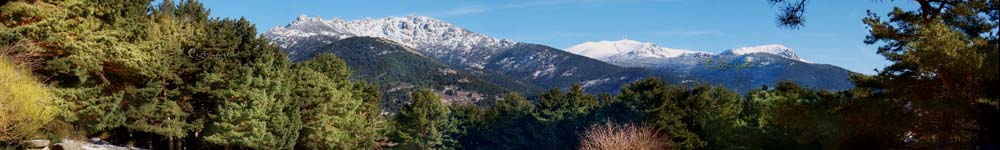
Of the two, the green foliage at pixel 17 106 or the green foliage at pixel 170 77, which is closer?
the green foliage at pixel 17 106

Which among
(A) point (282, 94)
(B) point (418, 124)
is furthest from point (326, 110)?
(B) point (418, 124)

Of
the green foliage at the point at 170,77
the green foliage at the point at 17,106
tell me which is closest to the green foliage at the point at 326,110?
the green foliage at the point at 170,77

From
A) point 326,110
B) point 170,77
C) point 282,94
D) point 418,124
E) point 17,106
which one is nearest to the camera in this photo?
point 17,106

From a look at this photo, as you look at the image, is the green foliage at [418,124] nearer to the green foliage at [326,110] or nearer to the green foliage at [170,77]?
the green foliage at [326,110]

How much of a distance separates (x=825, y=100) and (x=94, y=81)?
3078cm

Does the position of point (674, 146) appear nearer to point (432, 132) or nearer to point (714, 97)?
point (714, 97)

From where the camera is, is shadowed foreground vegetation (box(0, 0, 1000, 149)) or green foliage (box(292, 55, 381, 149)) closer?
shadowed foreground vegetation (box(0, 0, 1000, 149))

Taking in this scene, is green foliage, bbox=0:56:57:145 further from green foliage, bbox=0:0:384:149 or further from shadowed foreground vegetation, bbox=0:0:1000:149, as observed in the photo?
green foliage, bbox=0:0:384:149

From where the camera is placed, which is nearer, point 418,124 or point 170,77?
point 170,77

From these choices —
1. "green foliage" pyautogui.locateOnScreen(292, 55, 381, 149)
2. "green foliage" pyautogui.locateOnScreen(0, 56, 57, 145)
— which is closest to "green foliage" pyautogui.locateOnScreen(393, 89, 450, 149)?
"green foliage" pyautogui.locateOnScreen(292, 55, 381, 149)

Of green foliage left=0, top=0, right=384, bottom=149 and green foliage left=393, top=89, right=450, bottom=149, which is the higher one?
green foliage left=0, top=0, right=384, bottom=149

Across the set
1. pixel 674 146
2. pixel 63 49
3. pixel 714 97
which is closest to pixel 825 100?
pixel 63 49

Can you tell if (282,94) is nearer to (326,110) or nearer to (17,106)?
(326,110)

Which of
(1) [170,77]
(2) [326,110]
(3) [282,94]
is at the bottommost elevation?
(2) [326,110]
